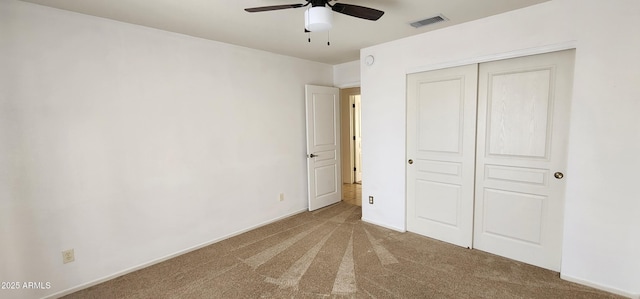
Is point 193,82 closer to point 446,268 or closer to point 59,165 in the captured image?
Result: point 59,165

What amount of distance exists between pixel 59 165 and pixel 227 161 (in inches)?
62.2

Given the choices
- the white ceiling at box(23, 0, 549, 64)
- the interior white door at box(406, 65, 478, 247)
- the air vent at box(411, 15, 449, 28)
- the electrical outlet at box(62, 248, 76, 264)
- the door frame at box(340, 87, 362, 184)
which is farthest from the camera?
the door frame at box(340, 87, 362, 184)

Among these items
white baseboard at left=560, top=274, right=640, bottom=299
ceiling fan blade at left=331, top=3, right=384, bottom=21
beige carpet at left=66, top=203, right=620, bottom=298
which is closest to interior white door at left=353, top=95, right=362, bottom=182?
beige carpet at left=66, top=203, right=620, bottom=298

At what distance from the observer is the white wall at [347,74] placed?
459 centimetres

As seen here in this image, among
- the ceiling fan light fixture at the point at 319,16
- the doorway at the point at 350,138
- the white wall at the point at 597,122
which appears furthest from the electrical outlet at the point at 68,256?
the doorway at the point at 350,138

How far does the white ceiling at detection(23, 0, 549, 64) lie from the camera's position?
2340mm

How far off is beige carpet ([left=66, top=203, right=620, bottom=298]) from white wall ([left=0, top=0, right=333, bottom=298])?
1.21 feet

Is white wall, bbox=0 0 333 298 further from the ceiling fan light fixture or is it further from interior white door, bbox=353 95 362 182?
interior white door, bbox=353 95 362 182

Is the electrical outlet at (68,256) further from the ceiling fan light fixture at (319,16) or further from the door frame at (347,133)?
the door frame at (347,133)

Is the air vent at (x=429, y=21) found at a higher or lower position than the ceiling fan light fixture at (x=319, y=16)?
higher

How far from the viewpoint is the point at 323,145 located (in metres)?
4.68

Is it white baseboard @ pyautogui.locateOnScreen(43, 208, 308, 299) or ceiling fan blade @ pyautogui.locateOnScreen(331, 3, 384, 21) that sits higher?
ceiling fan blade @ pyautogui.locateOnScreen(331, 3, 384, 21)

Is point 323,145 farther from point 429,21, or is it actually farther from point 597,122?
point 597,122

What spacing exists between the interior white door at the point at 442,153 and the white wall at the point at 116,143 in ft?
6.76
